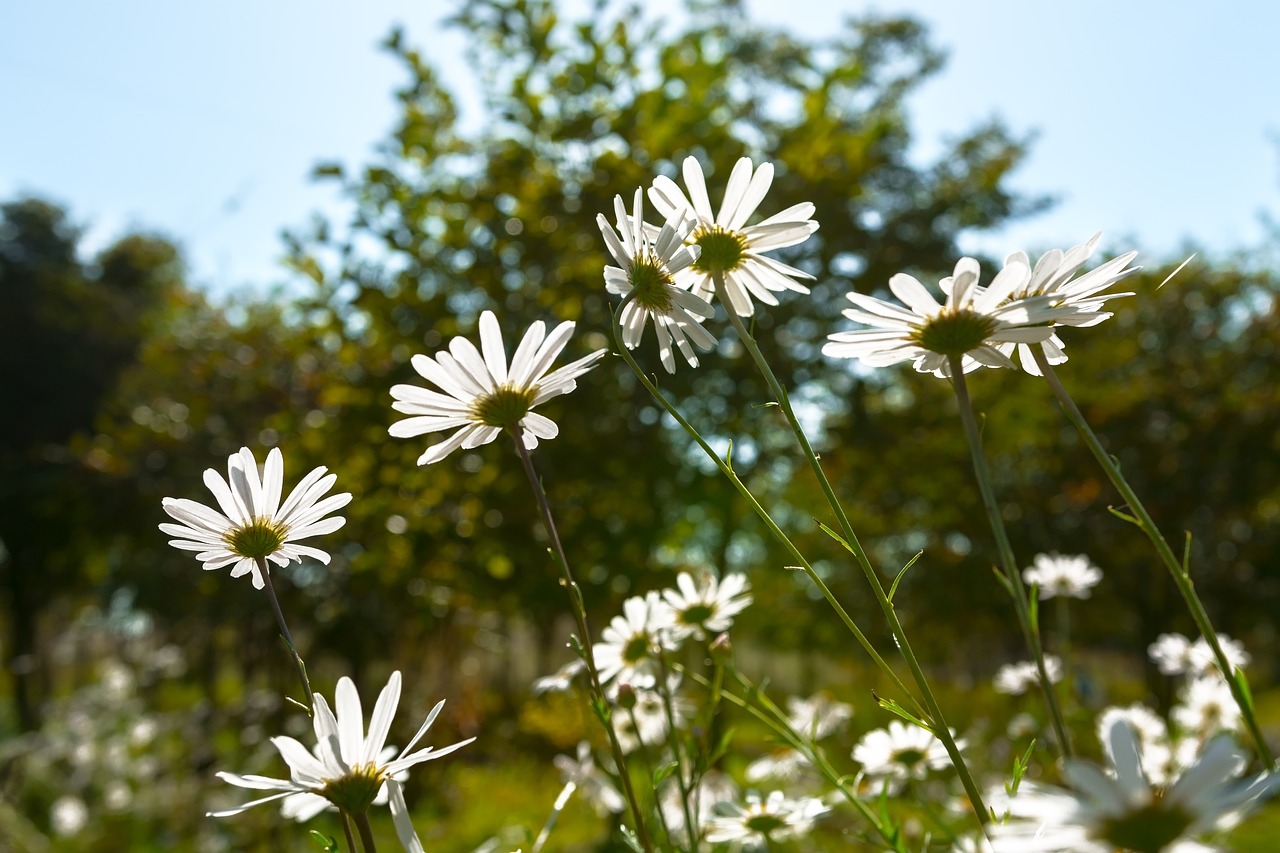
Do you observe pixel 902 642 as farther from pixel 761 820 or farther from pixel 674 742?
pixel 761 820

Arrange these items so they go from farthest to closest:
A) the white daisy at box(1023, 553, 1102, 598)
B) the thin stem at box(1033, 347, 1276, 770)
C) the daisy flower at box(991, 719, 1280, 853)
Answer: the white daisy at box(1023, 553, 1102, 598)
the thin stem at box(1033, 347, 1276, 770)
the daisy flower at box(991, 719, 1280, 853)

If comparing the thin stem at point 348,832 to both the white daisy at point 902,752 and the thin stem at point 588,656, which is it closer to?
the thin stem at point 588,656

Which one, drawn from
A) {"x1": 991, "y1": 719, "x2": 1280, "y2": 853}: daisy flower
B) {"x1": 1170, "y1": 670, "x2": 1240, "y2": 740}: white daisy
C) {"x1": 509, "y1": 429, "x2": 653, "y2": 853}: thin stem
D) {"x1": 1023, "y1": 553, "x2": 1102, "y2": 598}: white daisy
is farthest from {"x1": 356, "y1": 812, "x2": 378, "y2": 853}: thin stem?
{"x1": 1170, "y1": 670, "x2": 1240, "y2": 740}: white daisy

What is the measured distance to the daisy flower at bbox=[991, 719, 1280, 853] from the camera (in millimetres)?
444

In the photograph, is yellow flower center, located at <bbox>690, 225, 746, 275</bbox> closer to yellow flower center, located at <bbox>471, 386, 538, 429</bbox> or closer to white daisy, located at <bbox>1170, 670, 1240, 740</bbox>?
yellow flower center, located at <bbox>471, 386, 538, 429</bbox>

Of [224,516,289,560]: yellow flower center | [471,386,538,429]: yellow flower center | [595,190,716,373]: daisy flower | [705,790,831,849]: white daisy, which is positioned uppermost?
[595,190,716,373]: daisy flower

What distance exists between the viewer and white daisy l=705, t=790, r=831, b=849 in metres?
1.08

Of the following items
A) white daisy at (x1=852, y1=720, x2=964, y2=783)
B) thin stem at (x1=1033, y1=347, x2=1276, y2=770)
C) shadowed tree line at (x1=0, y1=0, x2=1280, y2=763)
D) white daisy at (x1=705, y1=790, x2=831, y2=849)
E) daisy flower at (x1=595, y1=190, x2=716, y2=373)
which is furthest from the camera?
shadowed tree line at (x1=0, y1=0, x2=1280, y2=763)

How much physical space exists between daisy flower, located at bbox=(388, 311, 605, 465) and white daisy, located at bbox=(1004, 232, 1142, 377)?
38 cm

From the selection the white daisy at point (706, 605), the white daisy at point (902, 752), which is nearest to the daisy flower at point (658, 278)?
the white daisy at point (706, 605)

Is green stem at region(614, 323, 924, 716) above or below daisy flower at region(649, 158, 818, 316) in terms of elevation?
below

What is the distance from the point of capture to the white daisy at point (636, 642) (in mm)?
1154

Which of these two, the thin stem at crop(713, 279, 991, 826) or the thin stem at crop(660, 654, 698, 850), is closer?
the thin stem at crop(713, 279, 991, 826)

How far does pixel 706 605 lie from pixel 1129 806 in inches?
33.0
